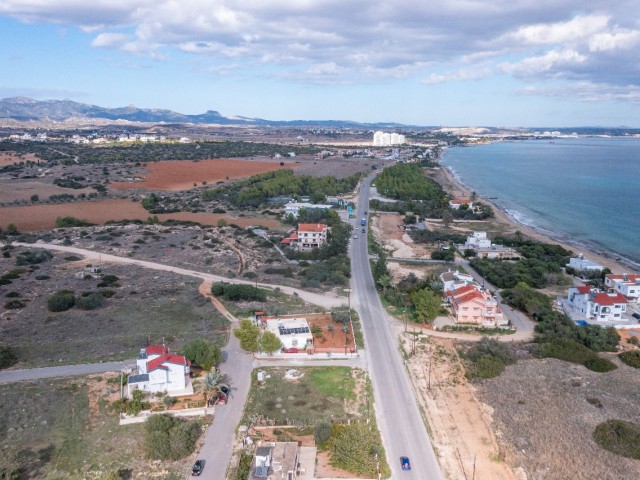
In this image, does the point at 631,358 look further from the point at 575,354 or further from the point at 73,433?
the point at 73,433

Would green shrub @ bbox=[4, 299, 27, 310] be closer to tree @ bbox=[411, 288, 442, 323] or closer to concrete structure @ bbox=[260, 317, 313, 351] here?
concrete structure @ bbox=[260, 317, 313, 351]

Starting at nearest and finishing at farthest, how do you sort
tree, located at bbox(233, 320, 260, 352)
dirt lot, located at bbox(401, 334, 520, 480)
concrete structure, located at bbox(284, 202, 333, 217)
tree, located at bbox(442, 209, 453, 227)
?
dirt lot, located at bbox(401, 334, 520, 480) → tree, located at bbox(233, 320, 260, 352) → tree, located at bbox(442, 209, 453, 227) → concrete structure, located at bbox(284, 202, 333, 217)

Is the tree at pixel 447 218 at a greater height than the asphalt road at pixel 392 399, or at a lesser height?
lesser

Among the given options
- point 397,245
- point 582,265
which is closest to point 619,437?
point 582,265

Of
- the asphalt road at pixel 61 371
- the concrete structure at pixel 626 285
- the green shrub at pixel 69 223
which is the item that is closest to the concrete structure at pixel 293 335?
the asphalt road at pixel 61 371

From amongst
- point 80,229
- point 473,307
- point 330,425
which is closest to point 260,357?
point 330,425

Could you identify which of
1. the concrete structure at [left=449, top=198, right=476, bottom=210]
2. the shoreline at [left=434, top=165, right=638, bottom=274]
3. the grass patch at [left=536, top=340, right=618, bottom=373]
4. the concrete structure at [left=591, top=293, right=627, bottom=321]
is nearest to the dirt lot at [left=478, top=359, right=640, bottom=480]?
the grass patch at [left=536, top=340, right=618, bottom=373]

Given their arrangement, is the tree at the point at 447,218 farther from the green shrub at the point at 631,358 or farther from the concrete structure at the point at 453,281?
the green shrub at the point at 631,358
